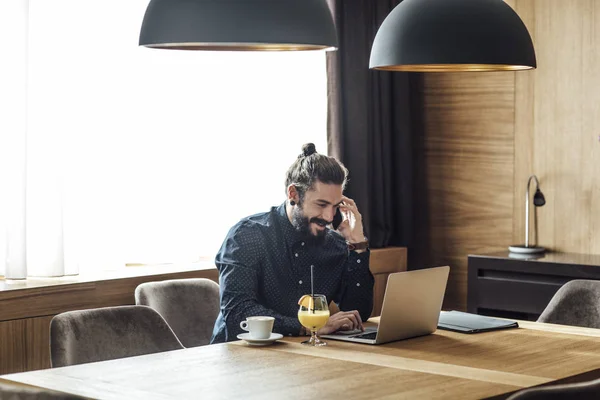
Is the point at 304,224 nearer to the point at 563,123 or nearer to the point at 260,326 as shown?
the point at 260,326

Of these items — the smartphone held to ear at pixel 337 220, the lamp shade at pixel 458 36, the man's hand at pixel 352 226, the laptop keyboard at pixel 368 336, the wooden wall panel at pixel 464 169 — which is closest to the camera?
the lamp shade at pixel 458 36

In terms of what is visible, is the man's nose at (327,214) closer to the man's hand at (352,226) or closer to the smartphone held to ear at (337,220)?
the man's hand at (352,226)

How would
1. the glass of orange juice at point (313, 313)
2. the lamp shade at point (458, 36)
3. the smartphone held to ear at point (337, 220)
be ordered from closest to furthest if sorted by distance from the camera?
the lamp shade at point (458, 36) < the glass of orange juice at point (313, 313) < the smartphone held to ear at point (337, 220)

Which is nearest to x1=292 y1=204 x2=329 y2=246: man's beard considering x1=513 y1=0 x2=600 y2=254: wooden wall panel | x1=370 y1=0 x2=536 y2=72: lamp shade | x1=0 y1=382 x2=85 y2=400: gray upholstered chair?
x1=370 y1=0 x2=536 y2=72: lamp shade

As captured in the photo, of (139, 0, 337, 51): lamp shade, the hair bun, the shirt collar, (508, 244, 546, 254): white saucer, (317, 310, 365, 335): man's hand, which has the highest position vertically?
(139, 0, 337, 51): lamp shade

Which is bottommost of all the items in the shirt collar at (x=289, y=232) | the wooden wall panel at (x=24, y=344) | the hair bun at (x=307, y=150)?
the wooden wall panel at (x=24, y=344)

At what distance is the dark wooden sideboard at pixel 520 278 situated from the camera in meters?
4.89

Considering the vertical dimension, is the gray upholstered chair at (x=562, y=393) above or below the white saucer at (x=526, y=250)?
below

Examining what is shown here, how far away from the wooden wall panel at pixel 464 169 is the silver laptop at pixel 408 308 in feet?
7.70

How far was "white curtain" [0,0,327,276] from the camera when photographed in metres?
4.22

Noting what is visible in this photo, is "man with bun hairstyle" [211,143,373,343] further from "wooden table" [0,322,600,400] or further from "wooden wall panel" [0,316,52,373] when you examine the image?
"wooden wall panel" [0,316,52,373]

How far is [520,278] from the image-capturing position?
5.11m

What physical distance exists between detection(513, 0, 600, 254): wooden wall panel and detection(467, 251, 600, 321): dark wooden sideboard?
0.70 feet

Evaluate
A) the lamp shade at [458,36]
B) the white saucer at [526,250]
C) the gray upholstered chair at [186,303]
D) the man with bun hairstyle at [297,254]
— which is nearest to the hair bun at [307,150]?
the man with bun hairstyle at [297,254]
